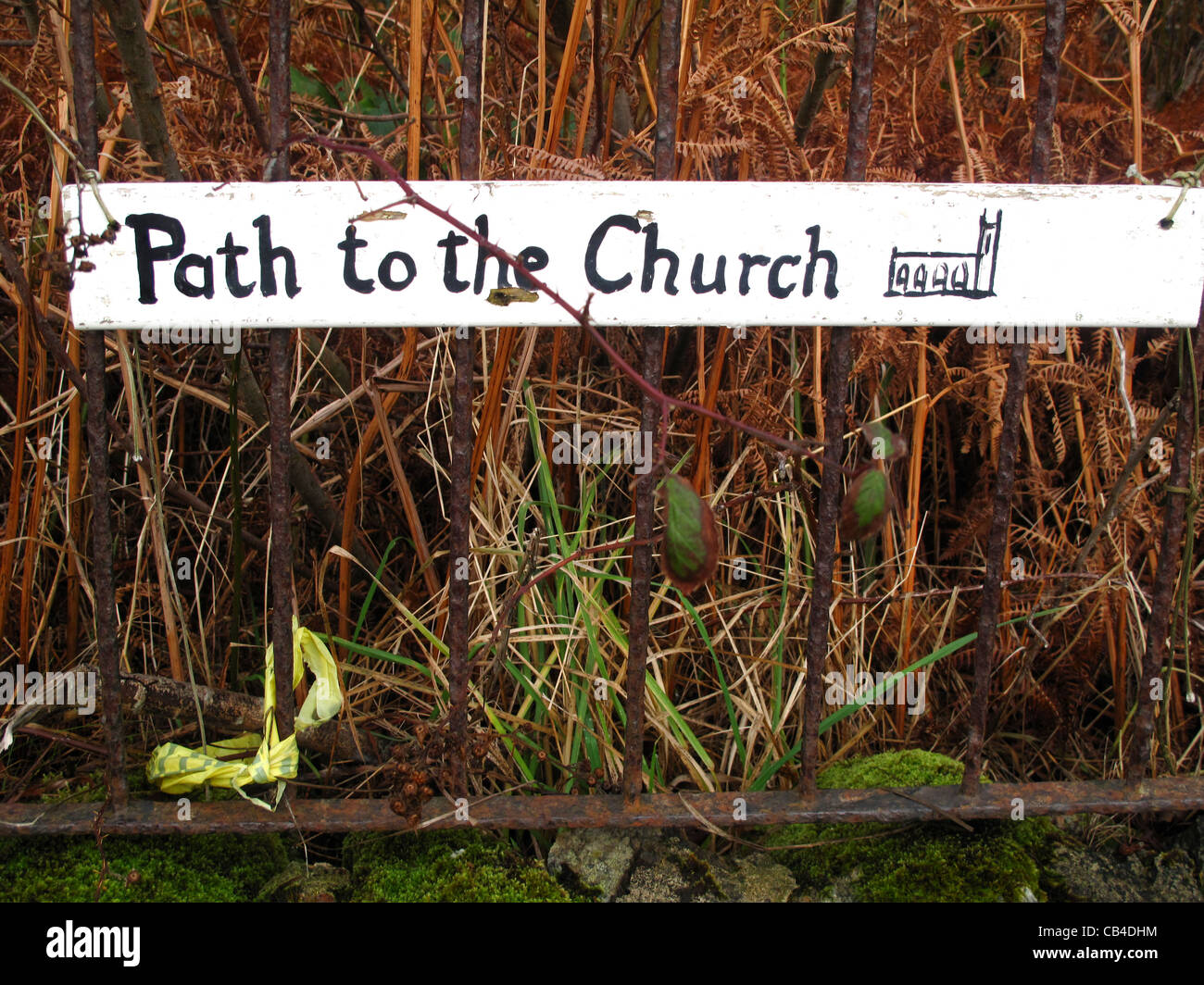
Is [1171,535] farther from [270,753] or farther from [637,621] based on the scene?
[270,753]

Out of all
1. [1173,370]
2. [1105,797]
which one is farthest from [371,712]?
[1173,370]

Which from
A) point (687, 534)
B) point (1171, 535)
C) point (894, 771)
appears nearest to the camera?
point (687, 534)

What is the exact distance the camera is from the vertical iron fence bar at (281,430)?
115 centimetres

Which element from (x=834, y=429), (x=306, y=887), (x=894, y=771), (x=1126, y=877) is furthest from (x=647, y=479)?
(x=1126, y=877)

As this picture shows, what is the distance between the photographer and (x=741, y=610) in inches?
66.9

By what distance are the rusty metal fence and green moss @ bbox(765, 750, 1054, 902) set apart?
9 centimetres

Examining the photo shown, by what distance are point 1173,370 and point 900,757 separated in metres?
1.07

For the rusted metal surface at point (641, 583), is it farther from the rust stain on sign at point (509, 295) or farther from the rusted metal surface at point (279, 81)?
the rusted metal surface at point (279, 81)

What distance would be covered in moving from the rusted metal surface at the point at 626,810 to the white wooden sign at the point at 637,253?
0.75 metres

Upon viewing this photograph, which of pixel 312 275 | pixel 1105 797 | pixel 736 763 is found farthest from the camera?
pixel 736 763

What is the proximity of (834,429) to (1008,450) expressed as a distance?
0.88 ft

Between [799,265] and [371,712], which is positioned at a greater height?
[799,265]

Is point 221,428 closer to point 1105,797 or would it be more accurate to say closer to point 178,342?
point 178,342

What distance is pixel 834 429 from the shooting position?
126cm
